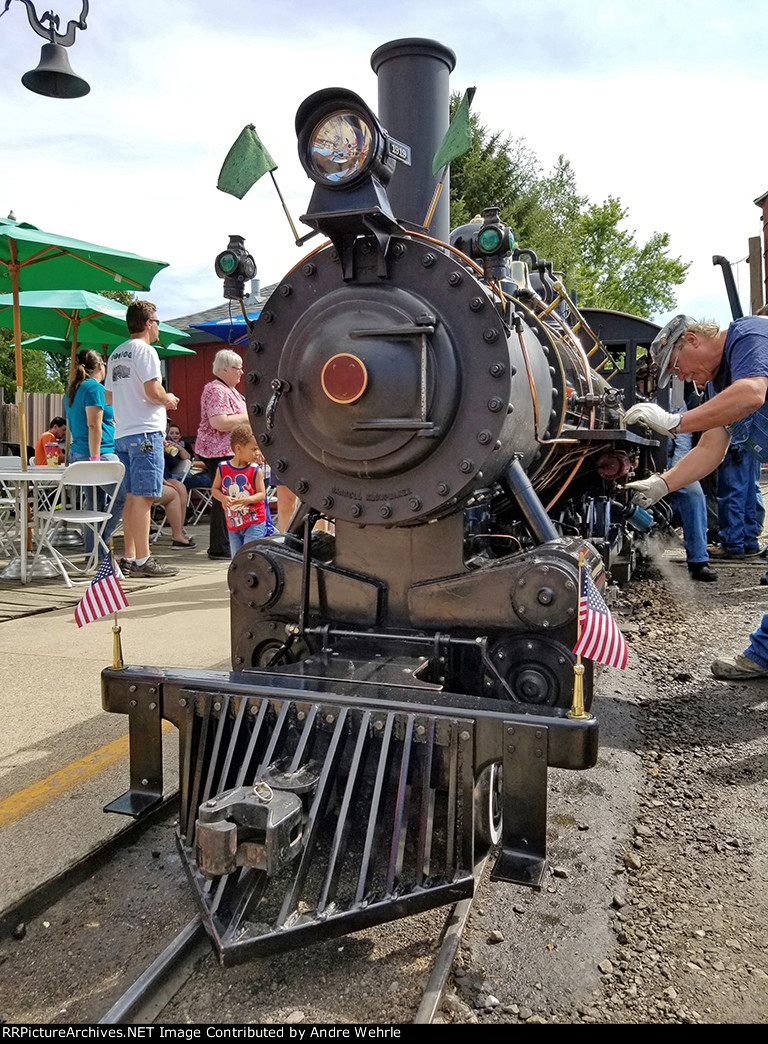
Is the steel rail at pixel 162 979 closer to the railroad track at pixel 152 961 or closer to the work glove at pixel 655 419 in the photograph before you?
the railroad track at pixel 152 961

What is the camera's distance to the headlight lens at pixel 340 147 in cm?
223

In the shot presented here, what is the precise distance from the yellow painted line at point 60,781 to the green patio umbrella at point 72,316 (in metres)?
5.66

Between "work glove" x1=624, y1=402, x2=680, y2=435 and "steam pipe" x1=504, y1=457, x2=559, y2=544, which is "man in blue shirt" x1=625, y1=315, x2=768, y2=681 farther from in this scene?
"steam pipe" x1=504, y1=457, x2=559, y2=544

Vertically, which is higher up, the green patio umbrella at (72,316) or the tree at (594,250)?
the tree at (594,250)

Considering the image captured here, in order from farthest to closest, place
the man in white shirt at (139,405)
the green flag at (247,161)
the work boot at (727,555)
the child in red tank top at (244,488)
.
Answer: the work boot at (727,555) → the man in white shirt at (139,405) → the child in red tank top at (244,488) → the green flag at (247,161)

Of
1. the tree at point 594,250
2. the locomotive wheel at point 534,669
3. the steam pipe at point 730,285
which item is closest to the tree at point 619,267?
the tree at point 594,250

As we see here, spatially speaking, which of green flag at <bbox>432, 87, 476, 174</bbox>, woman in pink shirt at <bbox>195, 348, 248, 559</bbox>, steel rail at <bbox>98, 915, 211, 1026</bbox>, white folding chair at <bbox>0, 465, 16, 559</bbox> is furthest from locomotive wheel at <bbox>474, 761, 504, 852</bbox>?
white folding chair at <bbox>0, 465, 16, 559</bbox>

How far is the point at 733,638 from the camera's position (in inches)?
186

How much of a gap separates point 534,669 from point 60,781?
1.65m

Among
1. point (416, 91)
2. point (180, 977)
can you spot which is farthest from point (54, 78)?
point (180, 977)

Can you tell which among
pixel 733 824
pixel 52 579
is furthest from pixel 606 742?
pixel 52 579

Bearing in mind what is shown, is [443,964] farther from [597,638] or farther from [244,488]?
[244,488]

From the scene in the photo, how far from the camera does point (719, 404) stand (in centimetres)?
359
